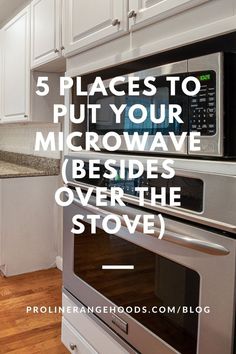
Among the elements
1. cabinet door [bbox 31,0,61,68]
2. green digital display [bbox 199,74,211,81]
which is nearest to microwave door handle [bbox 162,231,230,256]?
green digital display [bbox 199,74,211,81]

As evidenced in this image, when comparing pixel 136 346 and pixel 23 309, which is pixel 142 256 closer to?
pixel 136 346

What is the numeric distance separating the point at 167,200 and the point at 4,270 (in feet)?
7.25

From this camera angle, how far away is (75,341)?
5.06 ft

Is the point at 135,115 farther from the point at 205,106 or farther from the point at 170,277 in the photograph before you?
the point at 170,277

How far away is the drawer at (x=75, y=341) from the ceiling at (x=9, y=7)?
2593mm

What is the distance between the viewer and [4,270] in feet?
9.23

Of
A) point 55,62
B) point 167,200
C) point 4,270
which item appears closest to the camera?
point 167,200

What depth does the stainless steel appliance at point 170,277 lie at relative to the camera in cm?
85

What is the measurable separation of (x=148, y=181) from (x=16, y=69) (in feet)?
6.87

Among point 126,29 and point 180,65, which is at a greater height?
point 126,29

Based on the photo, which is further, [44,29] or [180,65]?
[44,29]

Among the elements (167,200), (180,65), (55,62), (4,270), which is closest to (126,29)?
(180,65)

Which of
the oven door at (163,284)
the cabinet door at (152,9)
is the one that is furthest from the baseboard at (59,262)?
the cabinet door at (152,9)

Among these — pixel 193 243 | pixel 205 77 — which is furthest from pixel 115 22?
pixel 193 243
